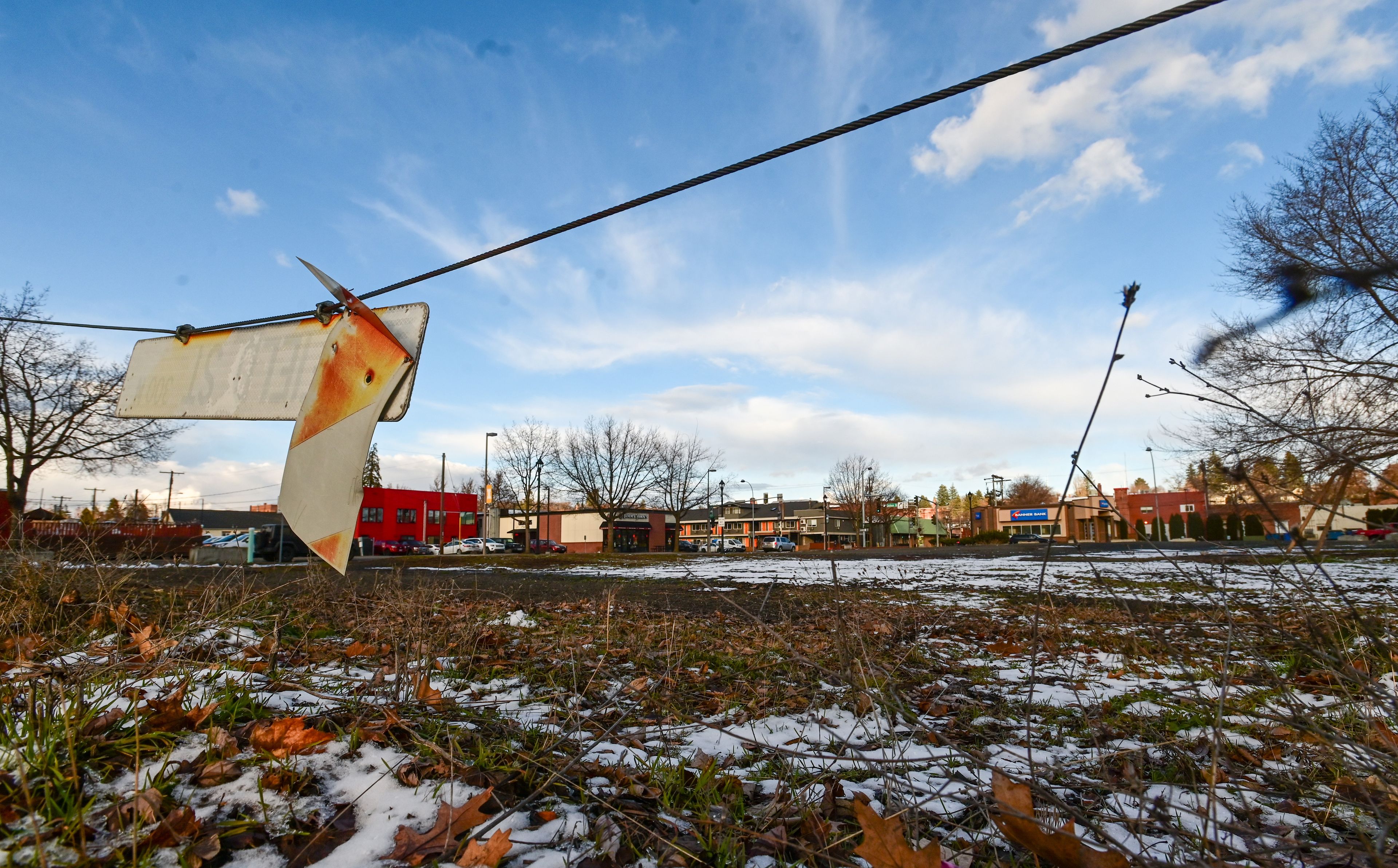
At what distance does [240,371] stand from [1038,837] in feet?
11.9

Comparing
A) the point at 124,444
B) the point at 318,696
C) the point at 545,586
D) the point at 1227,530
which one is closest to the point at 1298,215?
the point at 1227,530

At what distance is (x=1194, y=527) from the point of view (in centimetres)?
2134

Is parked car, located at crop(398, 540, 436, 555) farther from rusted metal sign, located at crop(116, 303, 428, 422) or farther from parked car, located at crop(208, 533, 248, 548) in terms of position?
rusted metal sign, located at crop(116, 303, 428, 422)

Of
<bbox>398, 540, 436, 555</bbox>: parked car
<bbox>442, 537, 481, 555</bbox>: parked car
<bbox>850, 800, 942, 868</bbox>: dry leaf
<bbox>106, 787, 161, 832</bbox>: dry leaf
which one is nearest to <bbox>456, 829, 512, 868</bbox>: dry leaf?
<bbox>106, 787, 161, 832</bbox>: dry leaf

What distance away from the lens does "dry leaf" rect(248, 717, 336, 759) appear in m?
2.09

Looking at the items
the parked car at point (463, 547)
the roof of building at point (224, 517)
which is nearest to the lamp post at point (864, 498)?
the parked car at point (463, 547)

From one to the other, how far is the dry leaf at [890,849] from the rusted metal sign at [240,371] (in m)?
2.27

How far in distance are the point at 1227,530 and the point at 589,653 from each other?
3.50 metres

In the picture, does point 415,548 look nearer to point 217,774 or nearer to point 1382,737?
point 217,774

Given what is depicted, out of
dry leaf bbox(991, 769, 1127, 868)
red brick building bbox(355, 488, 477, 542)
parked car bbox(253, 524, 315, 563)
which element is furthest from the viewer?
red brick building bbox(355, 488, 477, 542)

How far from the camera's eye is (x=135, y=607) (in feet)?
15.3

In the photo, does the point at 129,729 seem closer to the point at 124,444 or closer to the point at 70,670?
the point at 70,670

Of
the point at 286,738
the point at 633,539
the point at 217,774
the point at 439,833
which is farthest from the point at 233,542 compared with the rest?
the point at 439,833

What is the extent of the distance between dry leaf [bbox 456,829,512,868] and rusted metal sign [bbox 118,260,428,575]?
140 centimetres
